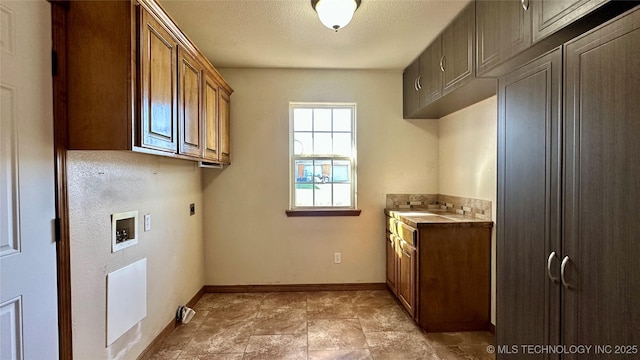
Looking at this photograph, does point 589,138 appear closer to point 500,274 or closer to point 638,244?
point 638,244

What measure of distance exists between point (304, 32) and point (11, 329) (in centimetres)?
252

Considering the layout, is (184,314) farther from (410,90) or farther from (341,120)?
(410,90)

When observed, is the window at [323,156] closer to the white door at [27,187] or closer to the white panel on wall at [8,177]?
the white door at [27,187]

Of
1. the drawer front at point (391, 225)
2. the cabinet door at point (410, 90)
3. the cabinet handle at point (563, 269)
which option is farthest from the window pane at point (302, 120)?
the cabinet handle at point (563, 269)

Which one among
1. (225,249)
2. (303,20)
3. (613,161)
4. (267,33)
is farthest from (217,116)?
(613,161)

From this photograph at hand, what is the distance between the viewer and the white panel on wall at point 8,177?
3.84 feet

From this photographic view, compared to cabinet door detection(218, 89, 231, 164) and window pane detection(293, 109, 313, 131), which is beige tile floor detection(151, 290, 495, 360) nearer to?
cabinet door detection(218, 89, 231, 164)

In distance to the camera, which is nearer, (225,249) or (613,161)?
(613,161)

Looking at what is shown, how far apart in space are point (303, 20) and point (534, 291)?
2292 mm

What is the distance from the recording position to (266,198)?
342cm

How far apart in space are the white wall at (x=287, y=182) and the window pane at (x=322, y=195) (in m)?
0.19

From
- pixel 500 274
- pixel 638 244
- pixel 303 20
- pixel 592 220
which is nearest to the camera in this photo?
pixel 638 244

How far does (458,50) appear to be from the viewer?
2.24m

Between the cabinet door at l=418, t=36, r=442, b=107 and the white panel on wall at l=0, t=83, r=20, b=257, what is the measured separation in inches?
106
